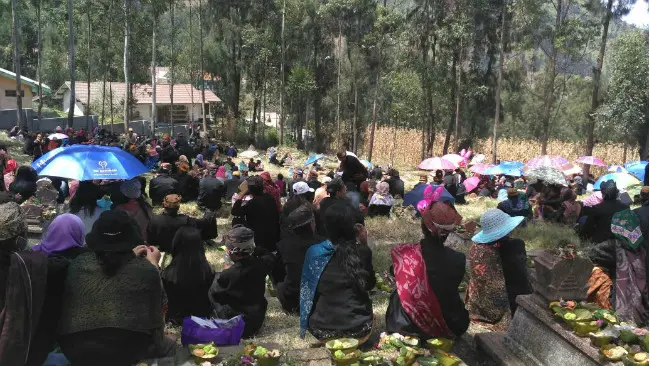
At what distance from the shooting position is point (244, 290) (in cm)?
466

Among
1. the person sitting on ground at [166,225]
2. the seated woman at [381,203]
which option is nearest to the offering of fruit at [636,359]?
the person sitting on ground at [166,225]

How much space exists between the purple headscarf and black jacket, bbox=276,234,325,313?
72.1 inches

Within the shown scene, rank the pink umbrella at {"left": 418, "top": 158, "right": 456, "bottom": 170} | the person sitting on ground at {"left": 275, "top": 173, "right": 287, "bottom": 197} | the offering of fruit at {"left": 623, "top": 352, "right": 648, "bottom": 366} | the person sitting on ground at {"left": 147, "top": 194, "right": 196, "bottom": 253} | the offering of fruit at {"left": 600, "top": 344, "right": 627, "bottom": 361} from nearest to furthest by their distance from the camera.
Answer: the offering of fruit at {"left": 623, "top": 352, "right": 648, "bottom": 366}, the offering of fruit at {"left": 600, "top": 344, "right": 627, "bottom": 361}, the person sitting on ground at {"left": 147, "top": 194, "right": 196, "bottom": 253}, the person sitting on ground at {"left": 275, "top": 173, "right": 287, "bottom": 197}, the pink umbrella at {"left": 418, "top": 158, "right": 456, "bottom": 170}

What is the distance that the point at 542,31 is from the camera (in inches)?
979

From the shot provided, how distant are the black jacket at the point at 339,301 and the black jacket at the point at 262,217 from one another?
2.94 metres

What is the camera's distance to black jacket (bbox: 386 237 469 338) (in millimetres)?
3936

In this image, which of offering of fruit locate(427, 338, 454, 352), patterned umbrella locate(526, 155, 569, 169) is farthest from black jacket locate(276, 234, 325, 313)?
patterned umbrella locate(526, 155, 569, 169)

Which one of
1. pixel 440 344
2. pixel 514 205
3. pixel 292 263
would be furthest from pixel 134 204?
pixel 514 205

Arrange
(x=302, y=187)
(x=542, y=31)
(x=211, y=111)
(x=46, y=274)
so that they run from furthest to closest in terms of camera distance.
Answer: (x=211, y=111) < (x=542, y=31) < (x=302, y=187) < (x=46, y=274)

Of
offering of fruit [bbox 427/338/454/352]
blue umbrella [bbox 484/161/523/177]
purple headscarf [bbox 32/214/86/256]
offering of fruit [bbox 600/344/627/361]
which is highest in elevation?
purple headscarf [bbox 32/214/86/256]

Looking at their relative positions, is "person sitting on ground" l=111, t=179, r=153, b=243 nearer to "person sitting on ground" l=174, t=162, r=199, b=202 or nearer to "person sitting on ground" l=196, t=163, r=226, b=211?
"person sitting on ground" l=196, t=163, r=226, b=211

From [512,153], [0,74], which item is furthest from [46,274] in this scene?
[0,74]

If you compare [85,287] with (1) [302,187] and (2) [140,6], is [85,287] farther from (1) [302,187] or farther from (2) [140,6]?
(2) [140,6]

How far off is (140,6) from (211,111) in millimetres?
14693
